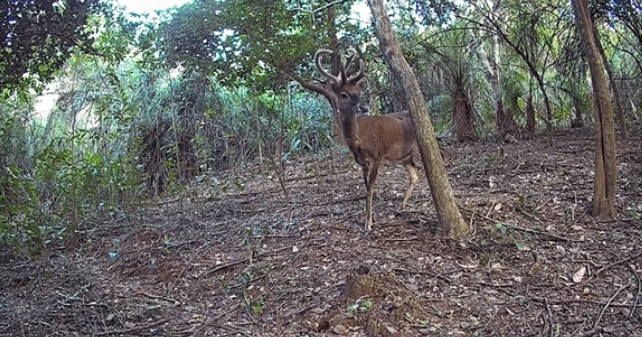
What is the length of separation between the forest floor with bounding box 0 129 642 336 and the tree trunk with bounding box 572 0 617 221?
41cm

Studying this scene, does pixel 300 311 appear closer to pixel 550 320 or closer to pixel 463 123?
pixel 550 320

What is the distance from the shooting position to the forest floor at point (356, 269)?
4.96 metres

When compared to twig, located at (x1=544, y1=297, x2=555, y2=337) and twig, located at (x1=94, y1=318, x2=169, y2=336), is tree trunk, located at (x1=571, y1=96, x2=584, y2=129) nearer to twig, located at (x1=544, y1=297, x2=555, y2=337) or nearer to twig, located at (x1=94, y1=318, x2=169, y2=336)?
twig, located at (x1=544, y1=297, x2=555, y2=337)

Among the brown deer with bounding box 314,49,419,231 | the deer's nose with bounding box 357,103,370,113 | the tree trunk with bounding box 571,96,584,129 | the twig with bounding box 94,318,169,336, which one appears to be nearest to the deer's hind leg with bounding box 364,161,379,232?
the brown deer with bounding box 314,49,419,231

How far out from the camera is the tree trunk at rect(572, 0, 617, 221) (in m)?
6.00

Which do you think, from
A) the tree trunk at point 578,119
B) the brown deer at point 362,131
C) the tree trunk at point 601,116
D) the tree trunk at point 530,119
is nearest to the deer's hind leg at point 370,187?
the brown deer at point 362,131

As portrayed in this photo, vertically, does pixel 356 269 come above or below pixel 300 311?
above

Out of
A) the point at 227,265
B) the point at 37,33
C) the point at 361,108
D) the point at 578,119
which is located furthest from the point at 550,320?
the point at 578,119

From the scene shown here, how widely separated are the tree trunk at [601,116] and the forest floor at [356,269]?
0.41 m

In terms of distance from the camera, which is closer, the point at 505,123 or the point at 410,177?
the point at 410,177

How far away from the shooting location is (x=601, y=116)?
606 centimetres

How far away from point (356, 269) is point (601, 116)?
2.75 m

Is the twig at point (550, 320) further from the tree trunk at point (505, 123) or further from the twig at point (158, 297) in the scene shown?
the tree trunk at point (505, 123)

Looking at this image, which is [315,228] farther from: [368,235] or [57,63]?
[57,63]
